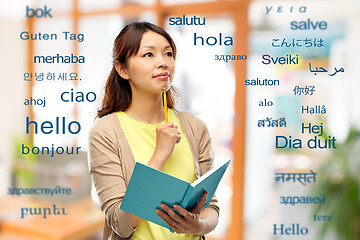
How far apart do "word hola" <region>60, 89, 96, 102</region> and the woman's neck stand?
419 mm

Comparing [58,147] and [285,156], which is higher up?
[58,147]

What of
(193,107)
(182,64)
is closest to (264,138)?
(193,107)

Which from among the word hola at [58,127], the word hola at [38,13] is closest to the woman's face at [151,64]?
the word hola at [58,127]

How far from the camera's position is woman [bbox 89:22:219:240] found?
3.61ft

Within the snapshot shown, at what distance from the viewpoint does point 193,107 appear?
2633 millimetres

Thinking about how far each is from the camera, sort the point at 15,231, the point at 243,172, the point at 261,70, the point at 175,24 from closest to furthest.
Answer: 1. the point at 175,24
2. the point at 261,70
3. the point at 15,231
4. the point at 243,172

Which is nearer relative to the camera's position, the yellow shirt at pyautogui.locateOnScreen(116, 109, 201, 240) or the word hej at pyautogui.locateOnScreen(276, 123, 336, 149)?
the yellow shirt at pyautogui.locateOnScreen(116, 109, 201, 240)

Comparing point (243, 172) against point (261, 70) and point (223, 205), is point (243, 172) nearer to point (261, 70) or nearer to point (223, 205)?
point (223, 205)

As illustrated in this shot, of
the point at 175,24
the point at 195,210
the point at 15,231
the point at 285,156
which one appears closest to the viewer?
the point at 195,210

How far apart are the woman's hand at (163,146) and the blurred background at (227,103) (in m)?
0.63

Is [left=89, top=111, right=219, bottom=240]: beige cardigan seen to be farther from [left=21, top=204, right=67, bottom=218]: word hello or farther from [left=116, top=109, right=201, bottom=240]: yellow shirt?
[left=21, top=204, right=67, bottom=218]: word hello

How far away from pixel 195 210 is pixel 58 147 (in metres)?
0.81

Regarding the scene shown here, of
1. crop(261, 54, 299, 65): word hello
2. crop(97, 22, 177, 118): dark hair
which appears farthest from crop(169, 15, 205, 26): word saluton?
crop(97, 22, 177, 118): dark hair

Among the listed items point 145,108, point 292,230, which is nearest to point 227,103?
point 292,230
